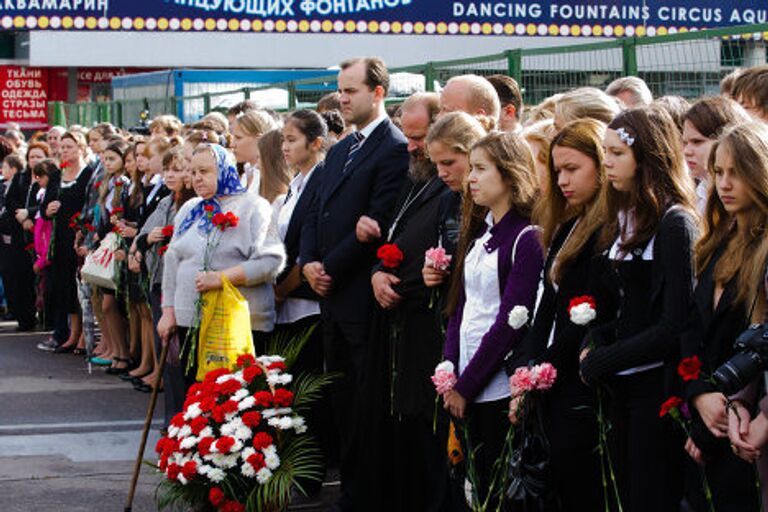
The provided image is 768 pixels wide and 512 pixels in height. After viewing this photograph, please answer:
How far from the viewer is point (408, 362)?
686 cm

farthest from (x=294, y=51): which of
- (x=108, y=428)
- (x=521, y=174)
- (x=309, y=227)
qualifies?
(x=521, y=174)

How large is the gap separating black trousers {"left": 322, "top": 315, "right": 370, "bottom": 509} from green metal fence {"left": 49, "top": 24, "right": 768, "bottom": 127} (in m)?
2.64

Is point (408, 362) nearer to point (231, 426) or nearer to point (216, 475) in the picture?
point (231, 426)

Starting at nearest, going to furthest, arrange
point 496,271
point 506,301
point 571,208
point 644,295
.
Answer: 1. point 644,295
2. point 571,208
3. point 506,301
4. point 496,271

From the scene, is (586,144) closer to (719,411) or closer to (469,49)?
(719,411)

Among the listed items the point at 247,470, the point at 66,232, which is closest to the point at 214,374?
the point at 247,470

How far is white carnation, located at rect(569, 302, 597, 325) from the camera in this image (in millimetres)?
5219

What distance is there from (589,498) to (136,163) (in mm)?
7468

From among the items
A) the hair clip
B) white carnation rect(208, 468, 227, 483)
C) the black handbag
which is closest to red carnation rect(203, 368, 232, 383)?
white carnation rect(208, 468, 227, 483)

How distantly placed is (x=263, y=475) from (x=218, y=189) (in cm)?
181

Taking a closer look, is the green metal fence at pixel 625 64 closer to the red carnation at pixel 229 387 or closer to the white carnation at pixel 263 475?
the red carnation at pixel 229 387

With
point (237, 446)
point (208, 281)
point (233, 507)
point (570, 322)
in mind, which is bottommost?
point (233, 507)

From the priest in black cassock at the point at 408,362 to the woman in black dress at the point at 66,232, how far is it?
7.83 metres

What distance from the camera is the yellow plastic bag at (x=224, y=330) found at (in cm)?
781
